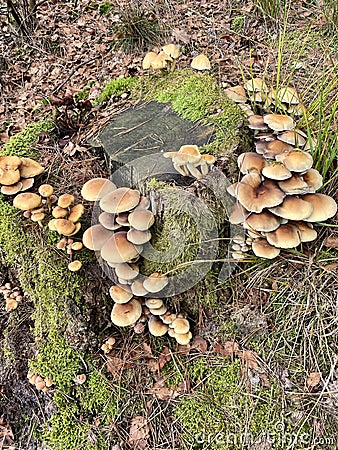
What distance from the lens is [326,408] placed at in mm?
2857

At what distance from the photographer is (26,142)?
12.8ft

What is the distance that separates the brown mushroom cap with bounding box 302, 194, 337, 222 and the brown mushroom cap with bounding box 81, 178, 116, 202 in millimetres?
1552

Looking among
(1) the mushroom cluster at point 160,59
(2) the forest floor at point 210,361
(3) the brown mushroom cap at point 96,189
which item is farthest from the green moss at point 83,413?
(1) the mushroom cluster at point 160,59

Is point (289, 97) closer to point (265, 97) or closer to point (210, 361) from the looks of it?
point (265, 97)

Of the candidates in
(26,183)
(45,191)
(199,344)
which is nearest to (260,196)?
(199,344)

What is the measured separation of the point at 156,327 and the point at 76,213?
3.80ft

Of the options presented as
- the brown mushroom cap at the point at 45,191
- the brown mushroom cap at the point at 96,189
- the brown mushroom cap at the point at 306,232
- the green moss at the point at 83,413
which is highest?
the brown mushroom cap at the point at 306,232

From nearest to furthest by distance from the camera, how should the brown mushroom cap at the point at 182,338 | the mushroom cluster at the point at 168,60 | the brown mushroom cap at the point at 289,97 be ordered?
1. the brown mushroom cap at the point at 182,338
2. the brown mushroom cap at the point at 289,97
3. the mushroom cluster at the point at 168,60

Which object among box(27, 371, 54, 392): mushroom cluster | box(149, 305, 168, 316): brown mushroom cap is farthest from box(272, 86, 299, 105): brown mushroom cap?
box(27, 371, 54, 392): mushroom cluster

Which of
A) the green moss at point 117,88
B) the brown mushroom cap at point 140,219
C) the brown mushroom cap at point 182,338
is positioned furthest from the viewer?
the green moss at point 117,88

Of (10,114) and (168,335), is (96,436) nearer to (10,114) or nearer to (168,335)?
(168,335)

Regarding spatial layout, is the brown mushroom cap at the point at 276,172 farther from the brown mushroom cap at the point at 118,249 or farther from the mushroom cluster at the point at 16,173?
the mushroom cluster at the point at 16,173

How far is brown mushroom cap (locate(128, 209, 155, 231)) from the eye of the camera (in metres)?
2.94

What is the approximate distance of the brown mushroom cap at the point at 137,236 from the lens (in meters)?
2.97
